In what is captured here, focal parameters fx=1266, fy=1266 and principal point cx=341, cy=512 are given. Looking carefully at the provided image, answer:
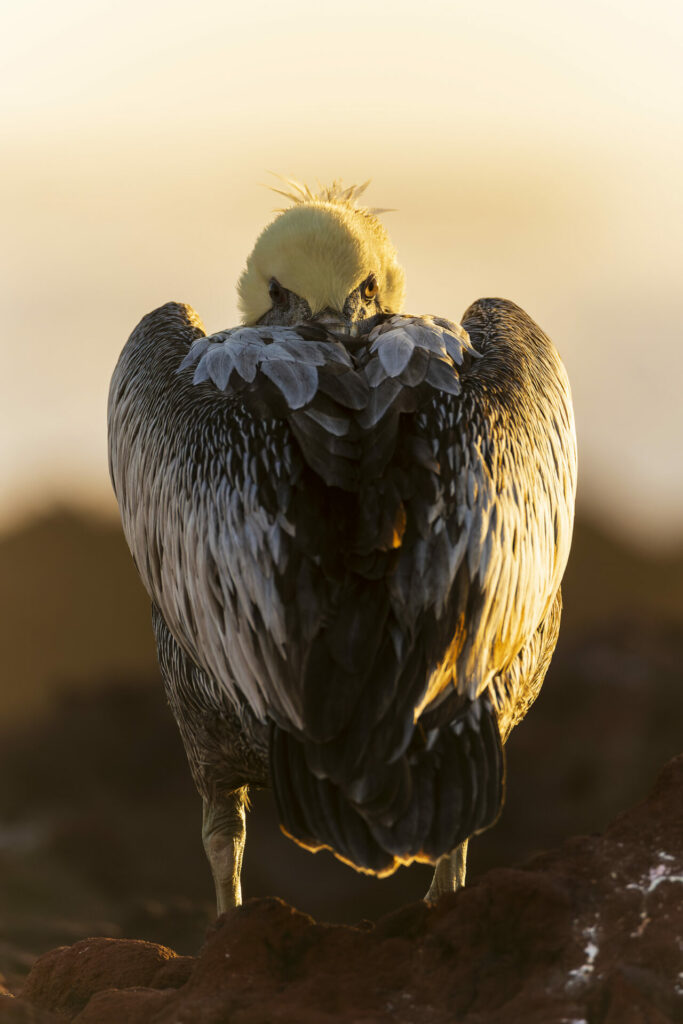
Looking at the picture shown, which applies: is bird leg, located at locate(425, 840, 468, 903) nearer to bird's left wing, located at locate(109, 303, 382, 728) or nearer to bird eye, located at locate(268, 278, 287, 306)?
bird's left wing, located at locate(109, 303, 382, 728)

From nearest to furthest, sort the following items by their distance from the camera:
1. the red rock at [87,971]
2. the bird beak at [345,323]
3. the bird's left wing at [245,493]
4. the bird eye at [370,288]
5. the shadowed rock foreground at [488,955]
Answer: the shadowed rock foreground at [488,955]
the bird's left wing at [245,493]
the red rock at [87,971]
the bird beak at [345,323]
the bird eye at [370,288]

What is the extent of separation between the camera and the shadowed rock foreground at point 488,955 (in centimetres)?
298

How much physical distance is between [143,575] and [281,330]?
950 millimetres

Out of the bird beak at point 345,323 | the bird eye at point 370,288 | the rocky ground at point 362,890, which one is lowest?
the rocky ground at point 362,890

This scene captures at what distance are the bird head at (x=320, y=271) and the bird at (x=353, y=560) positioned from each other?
0.08 feet

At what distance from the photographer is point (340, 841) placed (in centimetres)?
320

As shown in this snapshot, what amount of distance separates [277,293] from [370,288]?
1.16ft

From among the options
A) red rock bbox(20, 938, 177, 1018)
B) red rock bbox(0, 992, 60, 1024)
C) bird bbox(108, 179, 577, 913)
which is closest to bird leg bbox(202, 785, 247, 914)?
bird bbox(108, 179, 577, 913)

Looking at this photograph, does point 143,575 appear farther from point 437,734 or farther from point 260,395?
point 437,734

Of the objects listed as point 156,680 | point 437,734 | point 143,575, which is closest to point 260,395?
point 143,575

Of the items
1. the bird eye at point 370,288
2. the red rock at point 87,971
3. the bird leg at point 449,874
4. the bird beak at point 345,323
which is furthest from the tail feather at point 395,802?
the bird eye at point 370,288

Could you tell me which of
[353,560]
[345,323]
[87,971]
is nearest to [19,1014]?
[87,971]

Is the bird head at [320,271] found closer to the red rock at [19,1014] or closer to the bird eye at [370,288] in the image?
the bird eye at [370,288]

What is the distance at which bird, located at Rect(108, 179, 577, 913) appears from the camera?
128 inches
